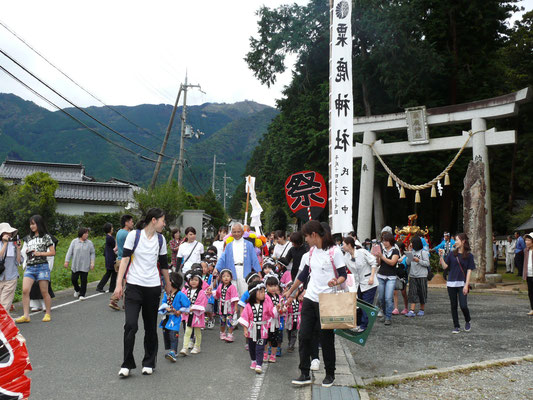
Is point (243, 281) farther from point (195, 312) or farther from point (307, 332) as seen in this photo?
point (307, 332)

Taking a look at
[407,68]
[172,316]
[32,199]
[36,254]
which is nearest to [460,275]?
[172,316]

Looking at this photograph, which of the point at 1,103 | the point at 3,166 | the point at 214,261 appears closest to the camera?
the point at 214,261

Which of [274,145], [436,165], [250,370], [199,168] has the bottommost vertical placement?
[250,370]

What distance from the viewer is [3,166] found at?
43.4m

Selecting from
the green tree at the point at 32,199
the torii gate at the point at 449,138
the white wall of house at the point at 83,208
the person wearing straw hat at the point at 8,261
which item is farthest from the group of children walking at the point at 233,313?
the white wall of house at the point at 83,208

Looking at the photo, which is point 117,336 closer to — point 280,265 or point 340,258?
point 280,265

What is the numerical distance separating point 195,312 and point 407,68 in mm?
21450

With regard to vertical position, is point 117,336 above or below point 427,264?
below

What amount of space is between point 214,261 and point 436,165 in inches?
741

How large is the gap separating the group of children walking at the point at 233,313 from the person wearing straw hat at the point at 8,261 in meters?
3.04

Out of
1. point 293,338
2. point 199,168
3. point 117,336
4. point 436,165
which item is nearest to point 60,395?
point 117,336

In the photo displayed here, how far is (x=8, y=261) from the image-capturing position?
8398 millimetres

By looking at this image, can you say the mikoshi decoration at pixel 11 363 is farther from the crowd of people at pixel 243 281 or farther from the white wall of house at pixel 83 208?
the white wall of house at pixel 83 208

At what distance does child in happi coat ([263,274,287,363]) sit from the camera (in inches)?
269
